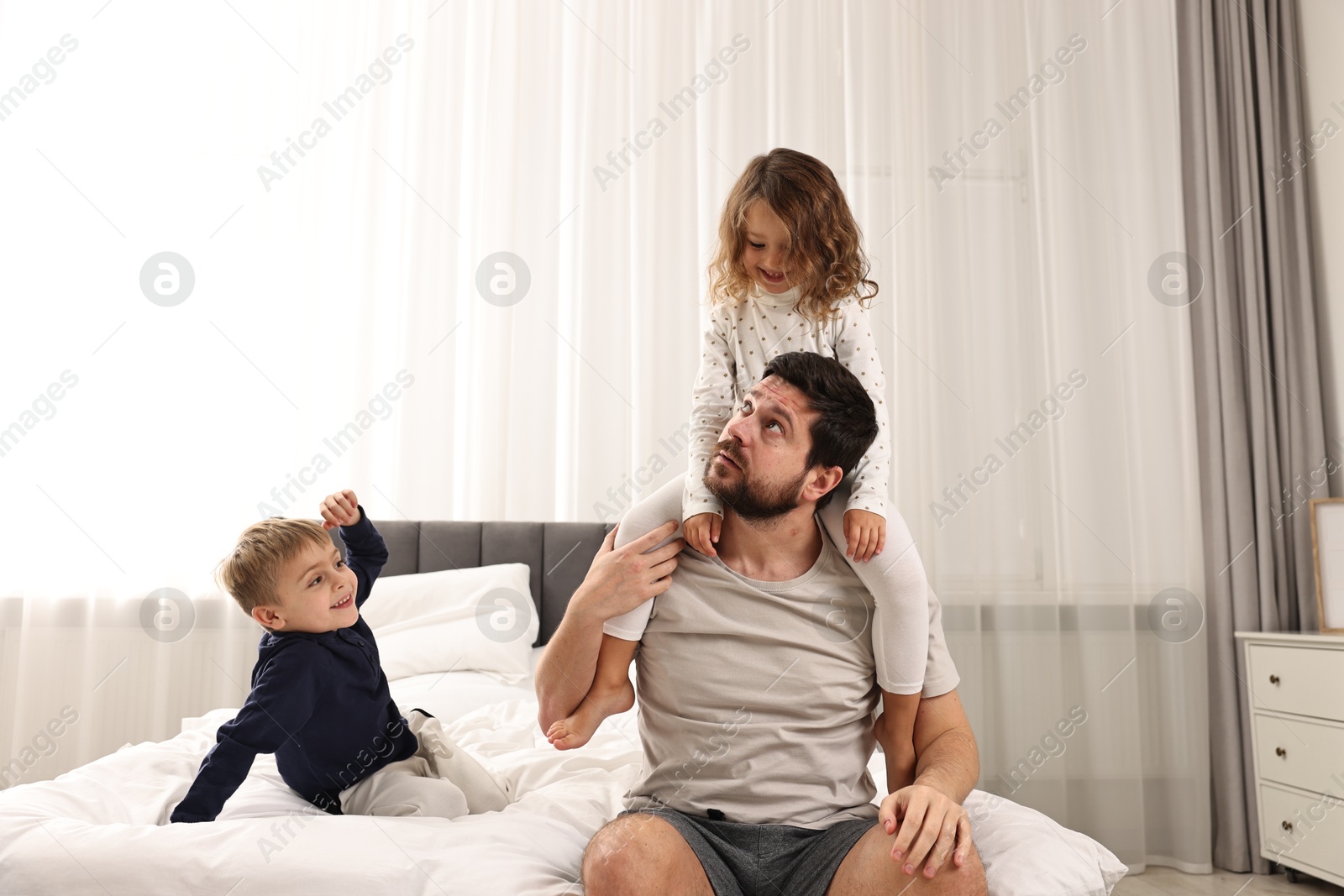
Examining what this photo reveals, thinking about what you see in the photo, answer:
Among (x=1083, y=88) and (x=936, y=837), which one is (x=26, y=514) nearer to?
(x=936, y=837)

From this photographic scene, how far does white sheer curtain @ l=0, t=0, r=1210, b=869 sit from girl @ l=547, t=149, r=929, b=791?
155 centimetres

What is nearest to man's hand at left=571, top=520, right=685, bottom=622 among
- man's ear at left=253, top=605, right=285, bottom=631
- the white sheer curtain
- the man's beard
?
the man's beard

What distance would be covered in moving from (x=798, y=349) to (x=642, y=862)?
90cm

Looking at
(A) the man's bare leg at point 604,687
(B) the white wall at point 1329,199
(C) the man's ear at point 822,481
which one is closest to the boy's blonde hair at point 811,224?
(C) the man's ear at point 822,481

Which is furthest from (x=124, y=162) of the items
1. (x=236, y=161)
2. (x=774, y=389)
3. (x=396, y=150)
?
(x=774, y=389)

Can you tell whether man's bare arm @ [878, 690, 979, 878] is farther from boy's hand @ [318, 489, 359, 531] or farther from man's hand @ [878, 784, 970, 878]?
boy's hand @ [318, 489, 359, 531]

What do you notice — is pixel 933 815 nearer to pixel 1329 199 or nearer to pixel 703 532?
pixel 703 532

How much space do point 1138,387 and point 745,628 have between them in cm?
260

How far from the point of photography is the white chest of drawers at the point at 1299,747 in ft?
8.48

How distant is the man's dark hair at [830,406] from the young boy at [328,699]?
756mm

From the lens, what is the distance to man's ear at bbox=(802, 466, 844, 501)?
1.34 metres

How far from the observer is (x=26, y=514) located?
10.5 feet

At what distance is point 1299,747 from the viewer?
8.86 ft

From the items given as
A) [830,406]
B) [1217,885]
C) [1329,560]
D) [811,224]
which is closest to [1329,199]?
[1329,560]
